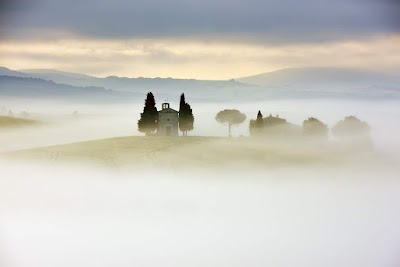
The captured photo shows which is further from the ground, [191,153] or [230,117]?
[230,117]

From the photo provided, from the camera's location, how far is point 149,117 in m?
9.94

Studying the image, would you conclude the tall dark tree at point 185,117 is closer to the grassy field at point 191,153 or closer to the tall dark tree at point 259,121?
the grassy field at point 191,153

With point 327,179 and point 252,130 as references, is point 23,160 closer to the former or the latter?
point 252,130

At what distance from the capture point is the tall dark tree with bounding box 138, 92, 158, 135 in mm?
9883

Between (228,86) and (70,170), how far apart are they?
Result: 199cm

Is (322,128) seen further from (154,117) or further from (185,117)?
(154,117)

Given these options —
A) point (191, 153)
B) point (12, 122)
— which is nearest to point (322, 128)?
point (191, 153)

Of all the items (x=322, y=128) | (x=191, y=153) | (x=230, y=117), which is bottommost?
(x=191, y=153)

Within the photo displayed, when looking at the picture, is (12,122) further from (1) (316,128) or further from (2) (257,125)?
(1) (316,128)

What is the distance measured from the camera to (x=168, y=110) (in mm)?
9883

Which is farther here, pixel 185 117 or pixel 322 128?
pixel 185 117

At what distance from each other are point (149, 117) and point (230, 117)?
888 mm

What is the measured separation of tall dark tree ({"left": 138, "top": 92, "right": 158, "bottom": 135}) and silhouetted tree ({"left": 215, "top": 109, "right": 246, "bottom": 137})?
27.2 inches

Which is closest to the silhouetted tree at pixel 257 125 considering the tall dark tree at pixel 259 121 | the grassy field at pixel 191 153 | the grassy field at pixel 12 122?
the tall dark tree at pixel 259 121
